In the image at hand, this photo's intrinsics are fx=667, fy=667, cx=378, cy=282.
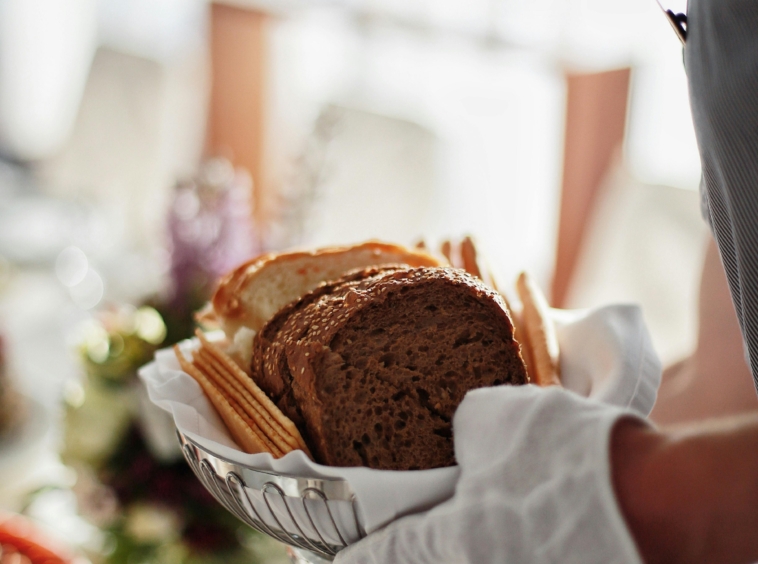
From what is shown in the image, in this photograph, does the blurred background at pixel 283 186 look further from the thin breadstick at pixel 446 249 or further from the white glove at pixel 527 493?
the white glove at pixel 527 493

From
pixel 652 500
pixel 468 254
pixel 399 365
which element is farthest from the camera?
pixel 468 254

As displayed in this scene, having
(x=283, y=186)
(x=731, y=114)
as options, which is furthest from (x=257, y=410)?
(x=283, y=186)

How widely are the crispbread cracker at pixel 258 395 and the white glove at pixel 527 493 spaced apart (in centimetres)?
7

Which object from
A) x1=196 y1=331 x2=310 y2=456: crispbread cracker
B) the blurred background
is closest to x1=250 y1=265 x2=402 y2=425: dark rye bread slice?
x1=196 y1=331 x2=310 y2=456: crispbread cracker

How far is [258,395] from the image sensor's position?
321mm

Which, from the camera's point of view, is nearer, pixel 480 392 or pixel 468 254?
pixel 480 392

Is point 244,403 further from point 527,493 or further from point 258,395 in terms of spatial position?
point 527,493

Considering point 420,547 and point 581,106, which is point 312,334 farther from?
point 581,106

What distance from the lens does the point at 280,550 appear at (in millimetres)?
576

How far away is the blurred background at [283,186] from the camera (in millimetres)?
591

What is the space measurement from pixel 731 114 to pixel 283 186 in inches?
49.6

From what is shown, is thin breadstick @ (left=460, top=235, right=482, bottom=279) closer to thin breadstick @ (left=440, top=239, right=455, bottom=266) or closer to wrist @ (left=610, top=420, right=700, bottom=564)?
thin breadstick @ (left=440, top=239, right=455, bottom=266)

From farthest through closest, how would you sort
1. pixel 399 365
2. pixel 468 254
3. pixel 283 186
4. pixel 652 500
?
1. pixel 283 186
2. pixel 468 254
3. pixel 399 365
4. pixel 652 500

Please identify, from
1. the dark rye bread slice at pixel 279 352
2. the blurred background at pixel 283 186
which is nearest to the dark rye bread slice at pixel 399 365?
the dark rye bread slice at pixel 279 352
